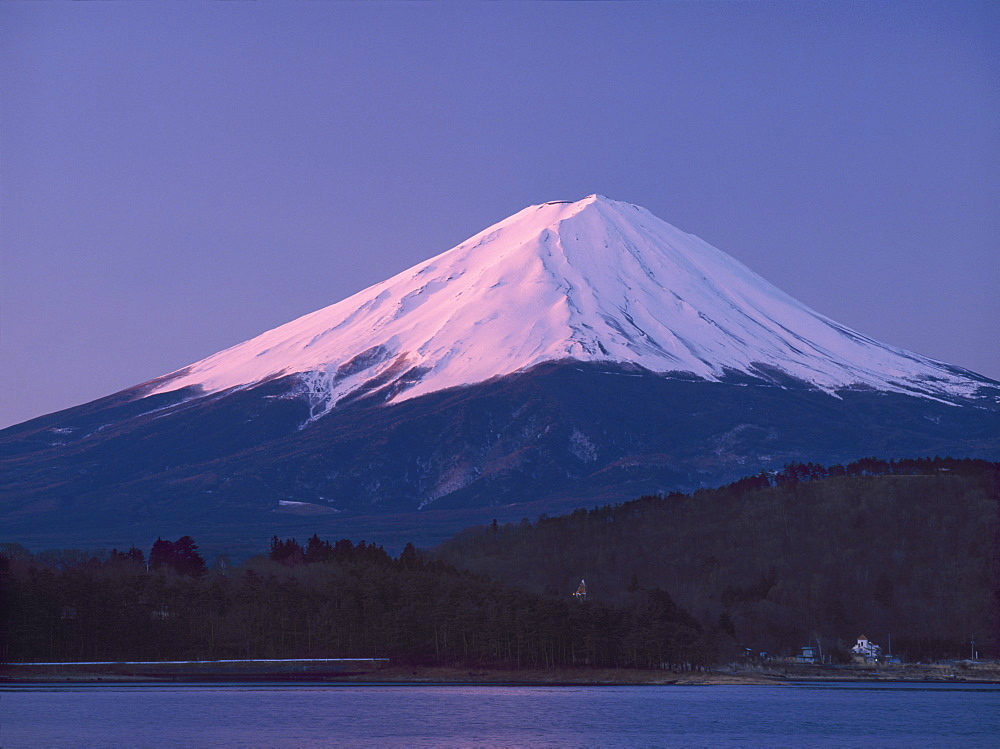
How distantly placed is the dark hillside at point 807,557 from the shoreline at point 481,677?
407 inches

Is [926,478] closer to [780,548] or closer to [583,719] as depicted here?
[780,548]

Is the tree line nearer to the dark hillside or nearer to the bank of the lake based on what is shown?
the bank of the lake

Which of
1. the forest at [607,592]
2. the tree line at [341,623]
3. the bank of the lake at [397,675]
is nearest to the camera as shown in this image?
the bank of the lake at [397,675]

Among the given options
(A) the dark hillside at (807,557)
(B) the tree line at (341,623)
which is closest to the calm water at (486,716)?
(B) the tree line at (341,623)

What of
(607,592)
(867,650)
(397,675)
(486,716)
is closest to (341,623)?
(397,675)

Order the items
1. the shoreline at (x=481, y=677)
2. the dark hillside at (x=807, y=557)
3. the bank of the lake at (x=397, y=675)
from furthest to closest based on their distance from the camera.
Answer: the dark hillside at (x=807, y=557)
the bank of the lake at (x=397, y=675)
the shoreline at (x=481, y=677)

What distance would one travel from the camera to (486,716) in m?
79.1

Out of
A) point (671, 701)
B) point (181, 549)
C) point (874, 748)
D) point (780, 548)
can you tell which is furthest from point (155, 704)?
point (780, 548)

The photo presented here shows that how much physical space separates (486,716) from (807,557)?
80.4m

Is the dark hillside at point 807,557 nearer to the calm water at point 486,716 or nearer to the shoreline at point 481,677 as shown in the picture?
the shoreline at point 481,677

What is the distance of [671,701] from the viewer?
9181 cm

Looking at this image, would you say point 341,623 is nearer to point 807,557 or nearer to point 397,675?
point 397,675

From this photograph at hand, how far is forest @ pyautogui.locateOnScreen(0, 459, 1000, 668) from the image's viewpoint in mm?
110000

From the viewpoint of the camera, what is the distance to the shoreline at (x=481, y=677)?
101 metres
